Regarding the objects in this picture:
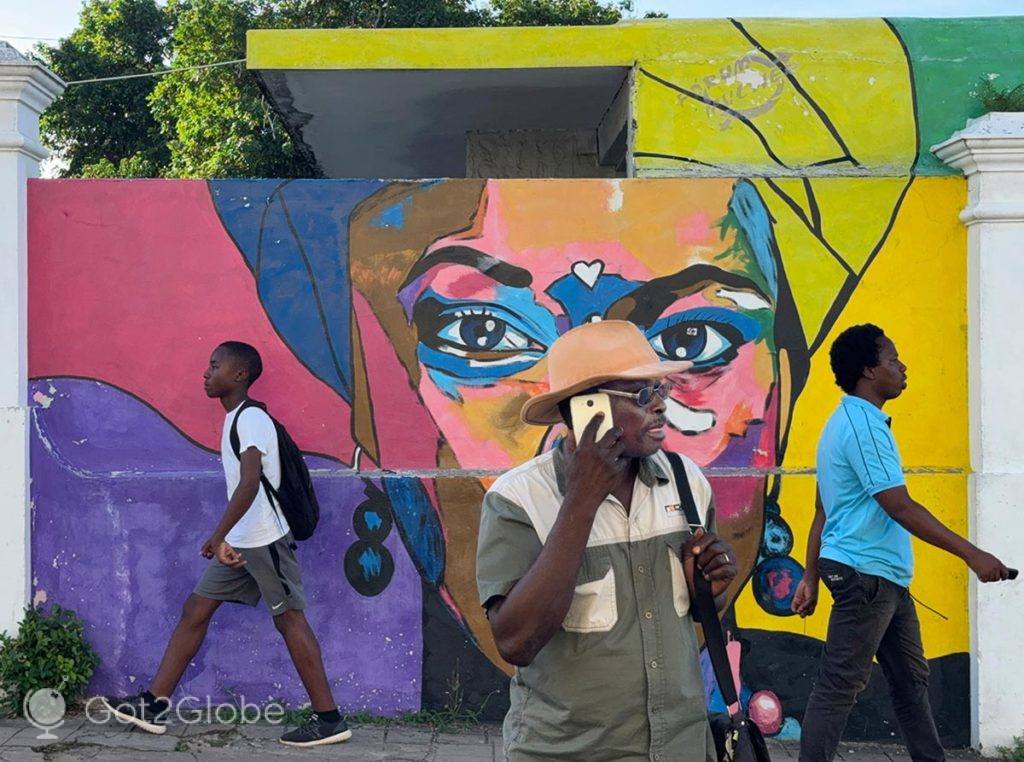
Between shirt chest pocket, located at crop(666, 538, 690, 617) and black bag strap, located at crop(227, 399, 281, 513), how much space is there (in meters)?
3.20

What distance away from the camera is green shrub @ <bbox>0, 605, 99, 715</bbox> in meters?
5.92

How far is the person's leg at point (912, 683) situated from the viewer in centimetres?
489

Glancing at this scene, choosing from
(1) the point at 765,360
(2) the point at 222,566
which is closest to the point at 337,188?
(2) the point at 222,566

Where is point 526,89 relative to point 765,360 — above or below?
above

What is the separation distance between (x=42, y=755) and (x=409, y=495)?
206 cm

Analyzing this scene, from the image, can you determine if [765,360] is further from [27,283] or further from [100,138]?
[100,138]

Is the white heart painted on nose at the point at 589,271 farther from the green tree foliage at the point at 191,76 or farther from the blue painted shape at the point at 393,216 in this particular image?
the green tree foliage at the point at 191,76

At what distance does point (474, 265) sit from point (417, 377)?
65cm

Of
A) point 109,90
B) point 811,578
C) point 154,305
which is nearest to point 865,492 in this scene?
point 811,578

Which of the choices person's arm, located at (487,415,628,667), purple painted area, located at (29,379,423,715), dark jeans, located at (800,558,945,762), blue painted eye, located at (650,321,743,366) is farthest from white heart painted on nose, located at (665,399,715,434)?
person's arm, located at (487,415,628,667)

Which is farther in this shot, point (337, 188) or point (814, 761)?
point (337, 188)

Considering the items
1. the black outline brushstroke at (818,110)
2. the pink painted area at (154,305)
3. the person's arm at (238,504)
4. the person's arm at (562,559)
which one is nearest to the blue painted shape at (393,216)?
the pink painted area at (154,305)

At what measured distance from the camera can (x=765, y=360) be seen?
20.6 feet

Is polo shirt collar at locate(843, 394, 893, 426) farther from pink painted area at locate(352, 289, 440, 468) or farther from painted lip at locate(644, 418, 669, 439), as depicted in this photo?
painted lip at locate(644, 418, 669, 439)
